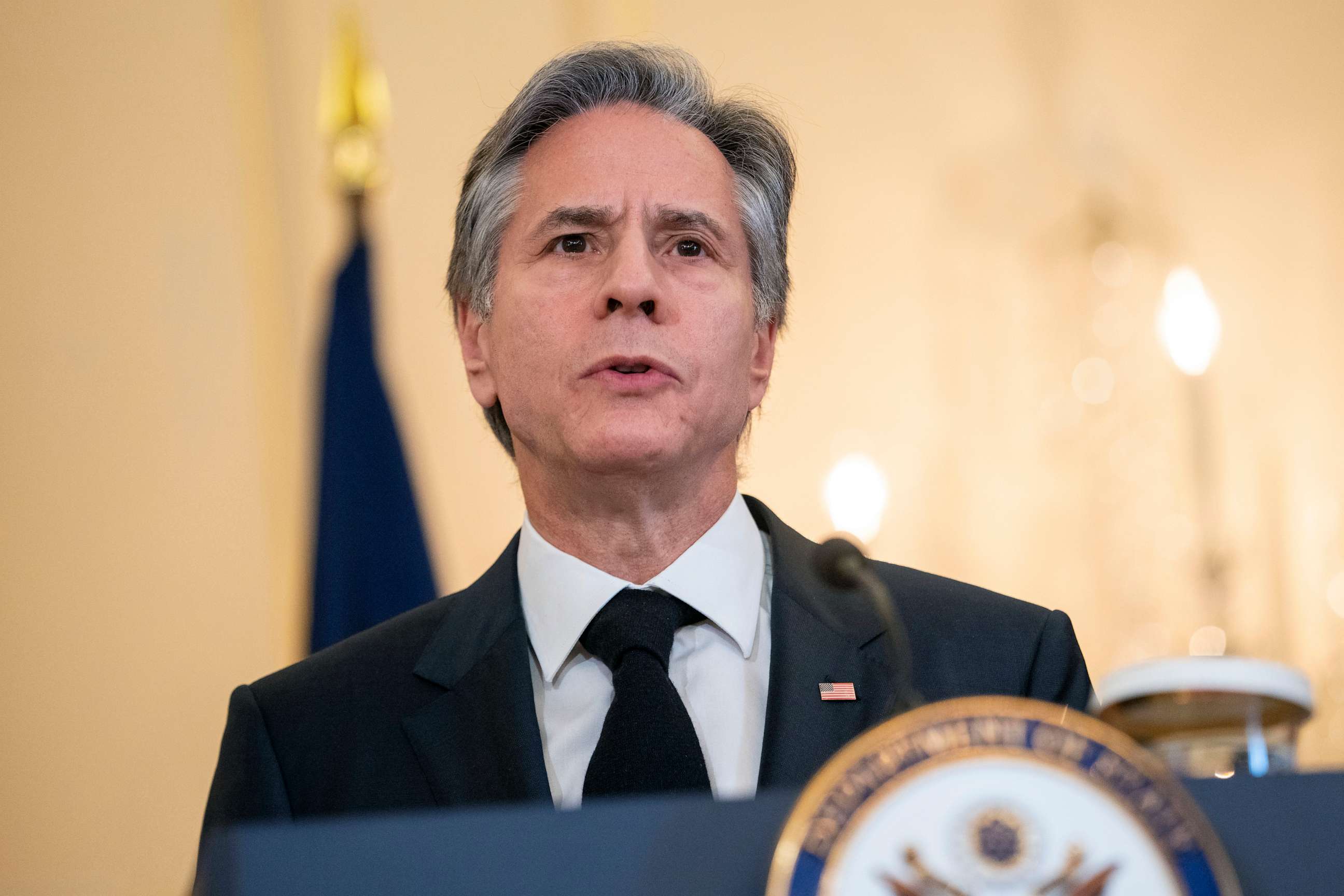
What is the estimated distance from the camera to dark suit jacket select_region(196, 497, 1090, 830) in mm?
1558

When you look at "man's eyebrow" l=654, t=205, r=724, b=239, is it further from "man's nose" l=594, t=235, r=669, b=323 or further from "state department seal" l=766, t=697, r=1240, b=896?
"state department seal" l=766, t=697, r=1240, b=896

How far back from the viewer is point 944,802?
79 cm

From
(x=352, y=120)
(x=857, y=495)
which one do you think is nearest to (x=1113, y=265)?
(x=857, y=495)

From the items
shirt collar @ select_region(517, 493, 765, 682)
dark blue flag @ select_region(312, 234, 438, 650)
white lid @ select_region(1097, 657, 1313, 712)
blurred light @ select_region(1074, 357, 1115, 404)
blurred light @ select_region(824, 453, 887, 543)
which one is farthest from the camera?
blurred light @ select_region(1074, 357, 1115, 404)

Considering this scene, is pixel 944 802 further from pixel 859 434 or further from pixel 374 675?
pixel 859 434

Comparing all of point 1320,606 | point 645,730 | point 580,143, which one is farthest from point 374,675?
point 1320,606

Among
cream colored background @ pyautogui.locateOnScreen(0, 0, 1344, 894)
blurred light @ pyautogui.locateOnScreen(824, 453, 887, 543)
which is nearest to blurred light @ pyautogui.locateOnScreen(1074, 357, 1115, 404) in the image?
cream colored background @ pyautogui.locateOnScreen(0, 0, 1344, 894)

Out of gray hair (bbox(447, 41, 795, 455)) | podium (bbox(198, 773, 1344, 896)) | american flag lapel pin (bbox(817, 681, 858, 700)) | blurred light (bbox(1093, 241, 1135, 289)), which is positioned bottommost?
podium (bbox(198, 773, 1344, 896))

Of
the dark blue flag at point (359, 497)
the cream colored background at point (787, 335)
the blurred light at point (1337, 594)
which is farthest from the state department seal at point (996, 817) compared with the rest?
the blurred light at point (1337, 594)

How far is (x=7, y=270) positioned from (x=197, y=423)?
0.58 metres

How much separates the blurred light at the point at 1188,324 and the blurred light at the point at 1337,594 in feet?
2.20

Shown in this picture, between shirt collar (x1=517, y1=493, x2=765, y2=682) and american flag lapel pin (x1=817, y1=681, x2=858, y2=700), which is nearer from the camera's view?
american flag lapel pin (x1=817, y1=681, x2=858, y2=700)

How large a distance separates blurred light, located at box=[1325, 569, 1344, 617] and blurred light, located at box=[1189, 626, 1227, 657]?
299 millimetres

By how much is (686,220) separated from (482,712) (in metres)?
0.68
